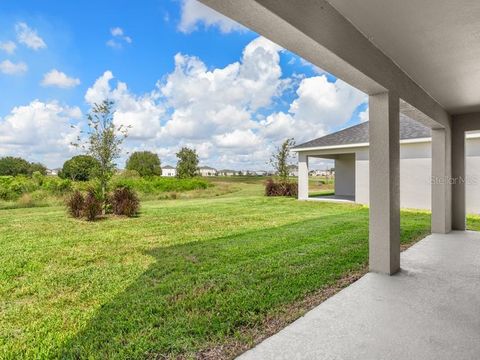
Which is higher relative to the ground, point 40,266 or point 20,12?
point 20,12

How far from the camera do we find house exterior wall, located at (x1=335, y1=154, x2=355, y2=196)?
65.0 ft

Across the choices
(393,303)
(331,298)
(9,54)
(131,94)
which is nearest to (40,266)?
(331,298)

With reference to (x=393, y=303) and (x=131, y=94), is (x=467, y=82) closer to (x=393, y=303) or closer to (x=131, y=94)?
(x=393, y=303)

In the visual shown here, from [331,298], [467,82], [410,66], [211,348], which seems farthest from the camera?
[467,82]

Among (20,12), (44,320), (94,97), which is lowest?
(44,320)

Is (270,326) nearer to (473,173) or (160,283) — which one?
(160,283)

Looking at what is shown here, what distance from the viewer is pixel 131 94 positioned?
1936 centimetres

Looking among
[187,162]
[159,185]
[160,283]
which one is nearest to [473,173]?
[160,283]

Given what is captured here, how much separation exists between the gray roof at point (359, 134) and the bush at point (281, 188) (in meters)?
3.71

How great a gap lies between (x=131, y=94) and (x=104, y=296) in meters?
17.9

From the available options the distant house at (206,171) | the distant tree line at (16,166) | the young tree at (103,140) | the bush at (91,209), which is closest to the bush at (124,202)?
the young tree at (103,140)

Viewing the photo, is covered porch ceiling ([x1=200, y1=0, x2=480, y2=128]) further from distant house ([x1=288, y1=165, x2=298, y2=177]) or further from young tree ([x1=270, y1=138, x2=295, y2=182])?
distant house ([x1=288, y1=165, x2=298, y2=177])

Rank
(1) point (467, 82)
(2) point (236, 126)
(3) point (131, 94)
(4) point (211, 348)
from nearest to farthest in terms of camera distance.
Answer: (4) point (211, 348), (1) point (467, 82), (3) point (131, 94), (2) point (236, 126)

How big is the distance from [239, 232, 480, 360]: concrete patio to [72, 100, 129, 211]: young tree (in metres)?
9.80
